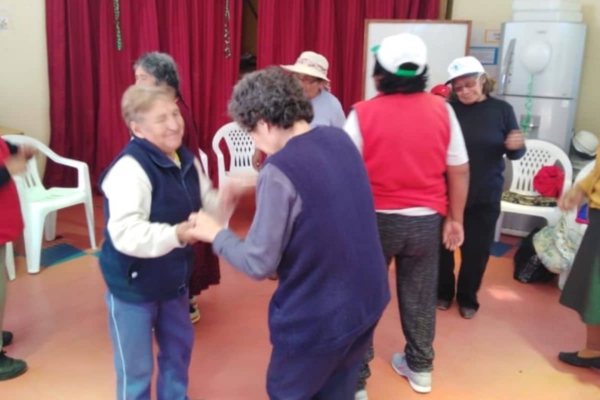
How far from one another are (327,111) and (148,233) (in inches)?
60.6

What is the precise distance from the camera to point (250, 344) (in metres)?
2.62

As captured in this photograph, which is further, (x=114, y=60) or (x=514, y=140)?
(x=114, y=60)

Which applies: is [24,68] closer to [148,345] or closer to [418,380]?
[148,345]

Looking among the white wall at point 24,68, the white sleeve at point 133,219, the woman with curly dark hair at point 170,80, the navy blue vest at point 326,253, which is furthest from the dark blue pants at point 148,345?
the white wall at point 24,68

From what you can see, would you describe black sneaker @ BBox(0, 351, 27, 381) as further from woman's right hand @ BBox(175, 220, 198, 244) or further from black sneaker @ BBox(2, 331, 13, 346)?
woman's right hand @ BBox(175, 220, 198, 244)

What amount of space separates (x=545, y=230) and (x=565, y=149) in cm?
90

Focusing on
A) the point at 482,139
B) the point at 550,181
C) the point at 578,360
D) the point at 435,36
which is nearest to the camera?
the point at 578,360

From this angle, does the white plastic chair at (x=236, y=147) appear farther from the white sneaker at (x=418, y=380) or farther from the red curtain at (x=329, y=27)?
the white sneaker at (x=418, y=380)

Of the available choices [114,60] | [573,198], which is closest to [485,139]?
[573,198]

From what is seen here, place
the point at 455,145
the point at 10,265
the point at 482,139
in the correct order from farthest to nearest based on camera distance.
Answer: the point at 10,265
the point at 482,139
the point at 455,145

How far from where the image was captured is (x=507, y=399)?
89.0 inches

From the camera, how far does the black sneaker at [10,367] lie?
2295 millimetres

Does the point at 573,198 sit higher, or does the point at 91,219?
the point at 573,198

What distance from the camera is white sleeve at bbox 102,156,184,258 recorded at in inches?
60.0
